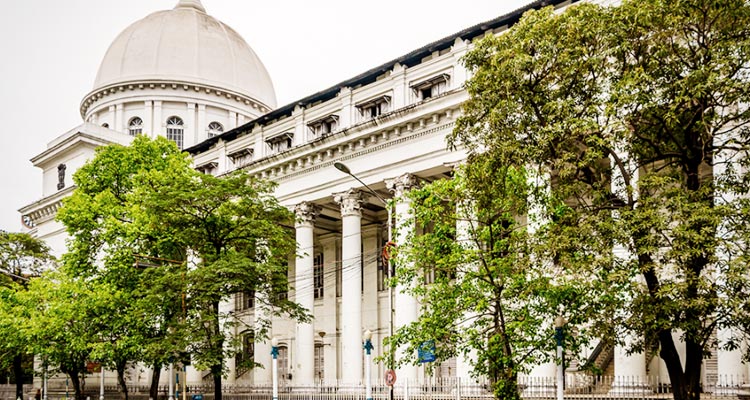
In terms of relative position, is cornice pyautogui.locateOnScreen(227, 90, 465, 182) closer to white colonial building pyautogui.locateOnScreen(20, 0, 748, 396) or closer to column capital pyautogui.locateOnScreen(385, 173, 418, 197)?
white colonial building pyautogui.locateOnScreen(20, 0, 748, 396)

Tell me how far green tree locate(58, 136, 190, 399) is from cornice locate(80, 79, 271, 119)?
27.2 m

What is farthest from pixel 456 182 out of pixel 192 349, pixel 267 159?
pixel 267 159

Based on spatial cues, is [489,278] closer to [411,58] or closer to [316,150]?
[411,58]

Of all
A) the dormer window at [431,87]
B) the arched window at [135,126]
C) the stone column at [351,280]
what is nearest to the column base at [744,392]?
the dormer window at [431,87]

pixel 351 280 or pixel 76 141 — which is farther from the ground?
pixel 76 141

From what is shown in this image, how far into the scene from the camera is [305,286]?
39000 millimetres

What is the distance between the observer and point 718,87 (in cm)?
1455

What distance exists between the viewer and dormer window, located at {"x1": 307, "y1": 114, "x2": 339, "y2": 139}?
123 ft

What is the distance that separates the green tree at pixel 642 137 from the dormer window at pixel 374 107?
56.6ft

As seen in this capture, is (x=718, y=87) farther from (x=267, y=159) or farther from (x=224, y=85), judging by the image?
(x=224, y=85)

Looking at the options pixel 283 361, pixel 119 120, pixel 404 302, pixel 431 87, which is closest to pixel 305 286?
pixel 283 361

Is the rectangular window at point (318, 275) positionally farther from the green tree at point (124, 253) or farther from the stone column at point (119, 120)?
the stone column at point (119, 120)

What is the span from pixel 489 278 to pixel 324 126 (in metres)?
21.3

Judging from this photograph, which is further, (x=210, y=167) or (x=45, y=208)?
(x=45, y=208)
